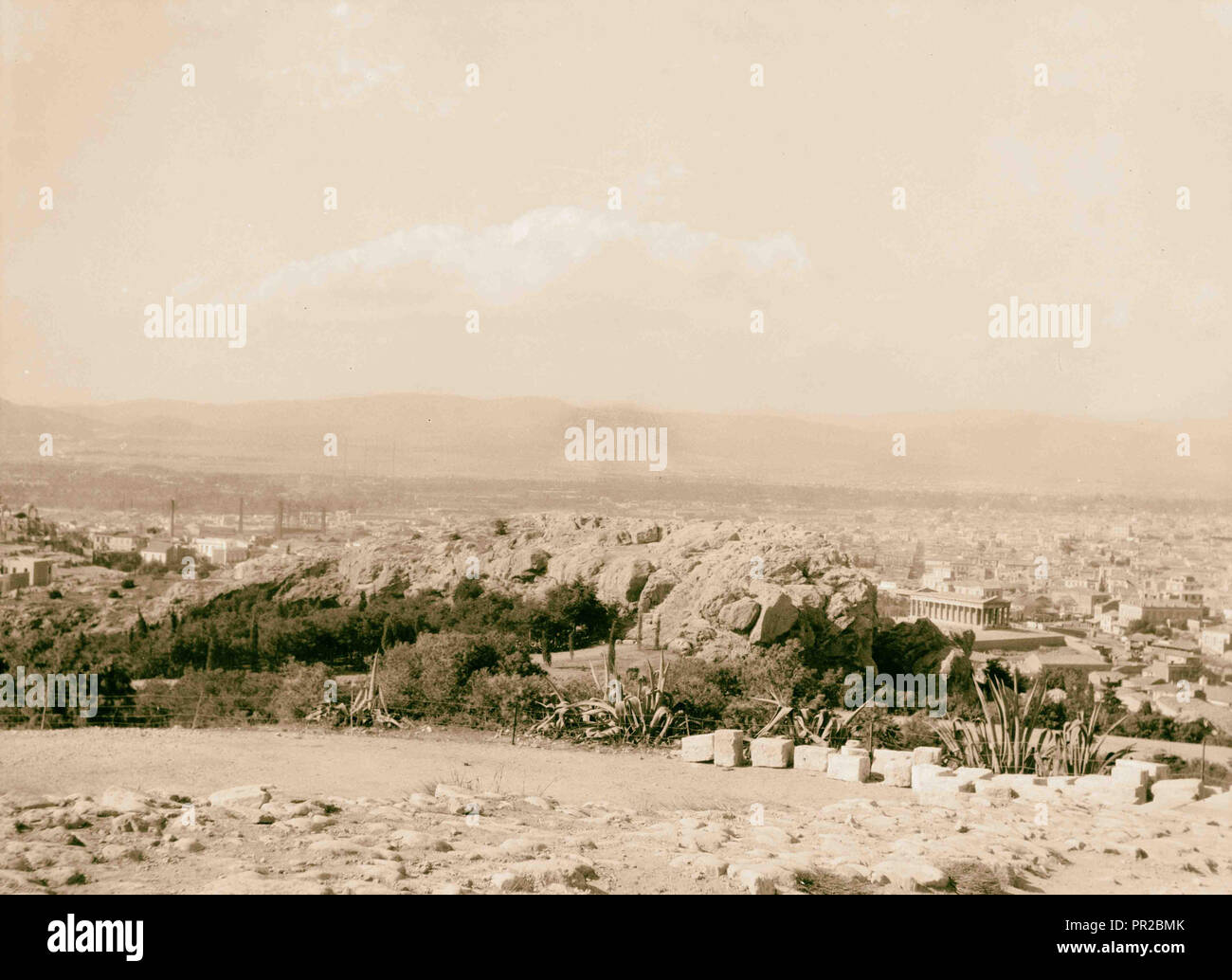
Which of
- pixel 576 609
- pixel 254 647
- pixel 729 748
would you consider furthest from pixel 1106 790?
pixel 254 647

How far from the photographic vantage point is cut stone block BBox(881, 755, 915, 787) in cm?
Answer: 891

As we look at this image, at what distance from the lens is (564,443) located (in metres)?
12.6

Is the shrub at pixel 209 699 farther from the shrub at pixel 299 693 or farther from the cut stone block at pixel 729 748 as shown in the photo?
the cut stone block at pixel 729 748

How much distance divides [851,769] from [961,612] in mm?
3086

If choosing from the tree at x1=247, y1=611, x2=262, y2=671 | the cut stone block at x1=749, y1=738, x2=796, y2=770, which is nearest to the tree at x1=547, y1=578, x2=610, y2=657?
the cut stone block at x1=749, y1=738, x2=796, y2=770

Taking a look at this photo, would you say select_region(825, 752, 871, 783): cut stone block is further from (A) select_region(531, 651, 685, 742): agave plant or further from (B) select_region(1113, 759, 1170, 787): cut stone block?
(B) select_region(1113, 759, 1170, 787): cut stone block

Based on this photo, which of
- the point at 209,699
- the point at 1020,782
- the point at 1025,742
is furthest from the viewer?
the point at 209,699

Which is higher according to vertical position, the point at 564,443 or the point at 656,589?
the point at 564,443

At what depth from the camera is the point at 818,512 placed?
12695 mm

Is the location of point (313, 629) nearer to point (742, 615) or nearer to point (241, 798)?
point (241, 798)

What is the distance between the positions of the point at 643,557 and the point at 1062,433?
17.1ft

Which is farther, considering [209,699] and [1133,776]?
[209,699]
